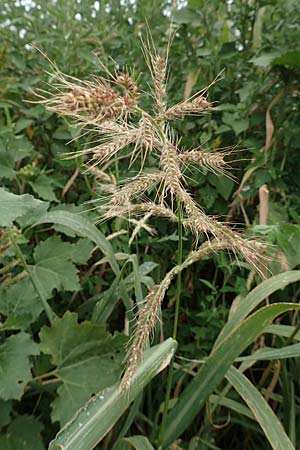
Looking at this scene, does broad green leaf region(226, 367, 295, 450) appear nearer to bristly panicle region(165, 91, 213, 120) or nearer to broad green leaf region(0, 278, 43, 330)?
broad green leaf region(0, 278, 43, 330)

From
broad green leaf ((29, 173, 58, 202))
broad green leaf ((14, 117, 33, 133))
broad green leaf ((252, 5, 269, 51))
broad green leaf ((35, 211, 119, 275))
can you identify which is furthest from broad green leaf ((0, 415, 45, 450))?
broad green leaf ((252, 5, 269, 51))

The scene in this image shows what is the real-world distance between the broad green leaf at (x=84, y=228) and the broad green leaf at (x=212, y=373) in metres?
0.35

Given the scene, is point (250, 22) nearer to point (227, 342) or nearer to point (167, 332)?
point (167, 332)

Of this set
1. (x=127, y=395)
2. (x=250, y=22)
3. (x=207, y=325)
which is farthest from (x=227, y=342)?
(x=250, y=22)

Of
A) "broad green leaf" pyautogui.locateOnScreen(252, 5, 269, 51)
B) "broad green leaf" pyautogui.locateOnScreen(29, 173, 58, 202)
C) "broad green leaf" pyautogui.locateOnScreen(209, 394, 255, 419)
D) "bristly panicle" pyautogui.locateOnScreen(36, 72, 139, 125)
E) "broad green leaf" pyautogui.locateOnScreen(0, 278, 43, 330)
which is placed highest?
"broad green leaf" pyautogui.locateOnScreen(252, 5, 269, 51)

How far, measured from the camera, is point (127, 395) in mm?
1117

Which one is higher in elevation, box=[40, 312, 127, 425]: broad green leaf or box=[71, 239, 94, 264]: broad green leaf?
box=[71, 239, 94, 264]: broad green leaf

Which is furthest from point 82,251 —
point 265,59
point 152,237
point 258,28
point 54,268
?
point 258,28

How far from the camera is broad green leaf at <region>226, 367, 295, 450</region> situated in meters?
1.20

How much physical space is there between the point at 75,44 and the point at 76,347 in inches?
48.7

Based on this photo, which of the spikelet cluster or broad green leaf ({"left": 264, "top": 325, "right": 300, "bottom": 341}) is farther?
broad green leaf ({"left": 264, "top": 325, "right": 300, "bottom": 341})

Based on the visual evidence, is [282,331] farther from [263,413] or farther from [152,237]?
[152,237]

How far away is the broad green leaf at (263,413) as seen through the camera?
3.94ft

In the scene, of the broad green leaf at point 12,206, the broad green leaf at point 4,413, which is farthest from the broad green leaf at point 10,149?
the broad green leaf at point 4,413
